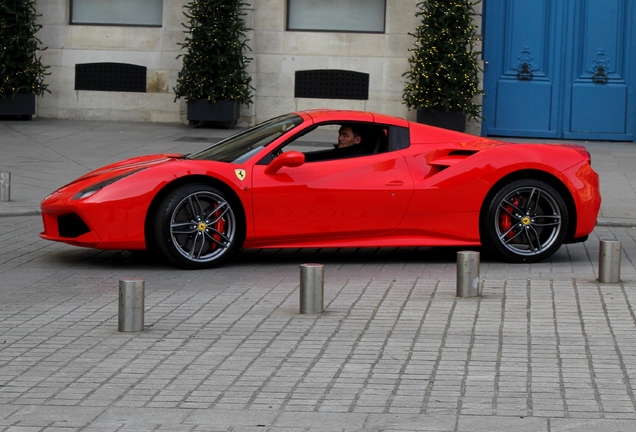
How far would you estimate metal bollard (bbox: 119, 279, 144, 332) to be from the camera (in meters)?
7.11

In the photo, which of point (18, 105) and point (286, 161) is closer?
point (286, 161)

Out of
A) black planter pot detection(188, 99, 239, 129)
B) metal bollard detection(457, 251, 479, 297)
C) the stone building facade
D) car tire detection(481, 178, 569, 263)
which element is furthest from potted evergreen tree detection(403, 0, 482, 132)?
metal bollard detection(457, 251, 479, 297)

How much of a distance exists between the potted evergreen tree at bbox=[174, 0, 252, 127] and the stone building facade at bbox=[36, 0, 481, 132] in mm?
817

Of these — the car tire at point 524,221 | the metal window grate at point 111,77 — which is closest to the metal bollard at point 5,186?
the car tire at point 524,221

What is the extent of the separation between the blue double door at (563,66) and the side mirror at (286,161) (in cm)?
1173

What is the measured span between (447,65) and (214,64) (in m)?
3.81

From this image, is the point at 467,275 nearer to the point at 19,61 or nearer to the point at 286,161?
the point at 286,161

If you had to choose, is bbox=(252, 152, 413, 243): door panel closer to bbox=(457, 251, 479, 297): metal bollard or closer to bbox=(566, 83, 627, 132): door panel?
bbox=(457, 251, 479, 297): metal bollard

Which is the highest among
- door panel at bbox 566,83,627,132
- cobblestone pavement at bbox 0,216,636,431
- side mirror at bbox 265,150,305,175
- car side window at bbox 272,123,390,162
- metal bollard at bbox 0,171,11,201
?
door panel at bbox 566,83,627,132

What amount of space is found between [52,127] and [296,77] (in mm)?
4231

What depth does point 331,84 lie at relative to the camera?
21156 mm

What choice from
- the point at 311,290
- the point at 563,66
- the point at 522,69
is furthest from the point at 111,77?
the point at 311,290

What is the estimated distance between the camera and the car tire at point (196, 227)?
9.34 metres

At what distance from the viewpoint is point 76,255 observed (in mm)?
10219
